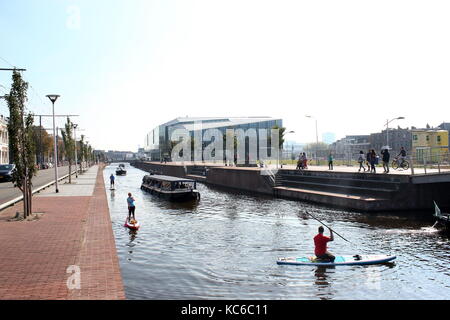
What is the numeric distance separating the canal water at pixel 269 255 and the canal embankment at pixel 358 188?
1972mm

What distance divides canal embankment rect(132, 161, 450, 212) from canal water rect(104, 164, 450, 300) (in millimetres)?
1972

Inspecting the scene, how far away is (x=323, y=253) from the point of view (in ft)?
51.5

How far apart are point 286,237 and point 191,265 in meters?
7.26

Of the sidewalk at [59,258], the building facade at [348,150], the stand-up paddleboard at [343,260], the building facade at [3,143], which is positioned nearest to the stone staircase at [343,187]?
the building facade at [348,150]

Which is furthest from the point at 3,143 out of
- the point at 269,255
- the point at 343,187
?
the point at 269,255

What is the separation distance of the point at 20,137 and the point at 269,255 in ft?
50.1

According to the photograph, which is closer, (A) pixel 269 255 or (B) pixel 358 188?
(A) pixel 269 255

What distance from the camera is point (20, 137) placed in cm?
2328

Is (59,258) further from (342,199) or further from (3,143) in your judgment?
A: (3,143)

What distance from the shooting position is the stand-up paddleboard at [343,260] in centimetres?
1559

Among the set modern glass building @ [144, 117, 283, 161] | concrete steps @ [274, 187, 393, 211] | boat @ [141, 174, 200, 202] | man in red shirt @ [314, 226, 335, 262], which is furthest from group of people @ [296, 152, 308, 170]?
modern glass building @ [144, 117, 283, 161]

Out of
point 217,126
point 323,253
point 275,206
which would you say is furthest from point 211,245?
point 217,126

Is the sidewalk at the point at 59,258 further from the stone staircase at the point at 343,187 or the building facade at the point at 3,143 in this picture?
the building facade at the point at 3,143
